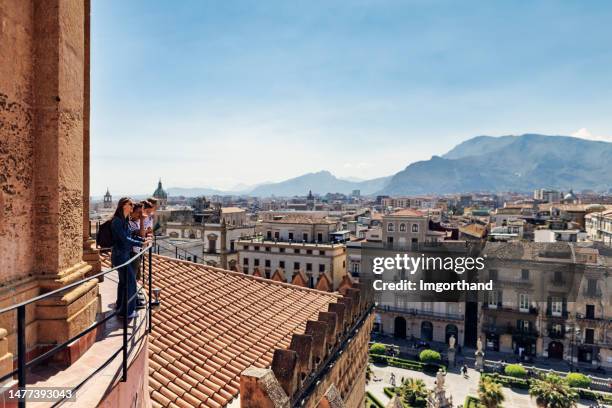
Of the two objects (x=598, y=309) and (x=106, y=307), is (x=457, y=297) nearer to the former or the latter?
(x=598, y=309)

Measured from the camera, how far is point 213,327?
32.8 ft

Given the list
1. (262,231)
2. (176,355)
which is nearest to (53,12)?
(176,355)

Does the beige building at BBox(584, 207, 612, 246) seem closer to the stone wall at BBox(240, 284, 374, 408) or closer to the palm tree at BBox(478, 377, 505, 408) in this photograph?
the palm tree at BBox(478, 377, 505, 408)

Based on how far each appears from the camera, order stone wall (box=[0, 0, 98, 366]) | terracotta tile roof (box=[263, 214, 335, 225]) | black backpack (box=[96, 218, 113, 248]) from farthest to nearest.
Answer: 1. terracotta tile roof (box=[263, 214, 335, 225])
2. black backpack (box=[96, 218, 113, 248])
3. stone wall (box=[0, 0, 98, 366])

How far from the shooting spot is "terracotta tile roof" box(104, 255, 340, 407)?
24.1 ft

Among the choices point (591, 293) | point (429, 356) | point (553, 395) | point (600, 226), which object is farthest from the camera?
point (600, 226)

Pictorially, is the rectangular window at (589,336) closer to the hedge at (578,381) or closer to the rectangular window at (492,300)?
the hedge at (578,381)

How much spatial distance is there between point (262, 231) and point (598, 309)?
43.3 meters

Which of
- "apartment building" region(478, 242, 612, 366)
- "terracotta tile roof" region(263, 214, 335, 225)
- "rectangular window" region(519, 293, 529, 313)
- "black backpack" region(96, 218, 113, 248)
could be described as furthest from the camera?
"terracotta tile roof" region(263, 214, 335, 225)

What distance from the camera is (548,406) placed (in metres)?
31.3

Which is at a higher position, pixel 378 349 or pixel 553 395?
pixel 553 395

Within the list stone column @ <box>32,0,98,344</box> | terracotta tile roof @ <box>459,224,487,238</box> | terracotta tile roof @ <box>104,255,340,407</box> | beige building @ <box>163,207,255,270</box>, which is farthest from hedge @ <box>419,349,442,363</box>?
stone column @ <box>32,0,98,344</box>

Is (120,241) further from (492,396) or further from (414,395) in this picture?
(414,395)

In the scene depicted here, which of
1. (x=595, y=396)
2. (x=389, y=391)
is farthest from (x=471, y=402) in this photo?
(x=595, y=396)
